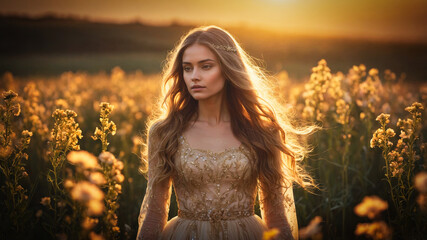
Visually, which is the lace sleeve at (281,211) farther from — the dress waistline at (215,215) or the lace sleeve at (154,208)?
the lace sleeve at (154,208)

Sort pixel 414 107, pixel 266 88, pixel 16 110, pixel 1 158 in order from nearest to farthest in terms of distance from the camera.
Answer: pixel 1 158 < pixel 414 107 < pixel 16 110 < pixel 266 88

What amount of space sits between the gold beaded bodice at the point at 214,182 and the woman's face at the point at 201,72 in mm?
411

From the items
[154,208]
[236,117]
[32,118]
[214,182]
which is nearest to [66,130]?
[154,208]

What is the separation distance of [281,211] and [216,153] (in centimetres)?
64

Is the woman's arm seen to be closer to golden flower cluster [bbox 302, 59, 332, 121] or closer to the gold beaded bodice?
the gold beaded bodice

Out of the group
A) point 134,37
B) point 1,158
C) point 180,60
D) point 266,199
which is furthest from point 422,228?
point 134,37

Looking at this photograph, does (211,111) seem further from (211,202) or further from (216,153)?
(211,202)

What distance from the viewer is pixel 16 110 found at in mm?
2797

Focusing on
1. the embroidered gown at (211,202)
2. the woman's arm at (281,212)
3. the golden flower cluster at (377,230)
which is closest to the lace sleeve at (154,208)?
the embroidered gown at (211,202)

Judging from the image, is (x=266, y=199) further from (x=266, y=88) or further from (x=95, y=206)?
(x=95, y=206)

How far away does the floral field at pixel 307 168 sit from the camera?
185 centimetres

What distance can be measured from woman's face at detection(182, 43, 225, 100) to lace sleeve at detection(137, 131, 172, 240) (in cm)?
62

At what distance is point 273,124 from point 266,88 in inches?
15.3

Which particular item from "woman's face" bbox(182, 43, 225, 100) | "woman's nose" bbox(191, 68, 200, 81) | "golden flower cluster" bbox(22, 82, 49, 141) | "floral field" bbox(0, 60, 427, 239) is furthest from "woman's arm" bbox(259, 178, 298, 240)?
"golden flower cluster" bbox(22, 82, 49, 141)
